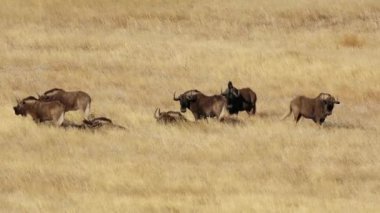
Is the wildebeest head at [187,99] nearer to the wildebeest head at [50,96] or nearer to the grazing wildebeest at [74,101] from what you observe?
the grazing wildebeest at [74,101]

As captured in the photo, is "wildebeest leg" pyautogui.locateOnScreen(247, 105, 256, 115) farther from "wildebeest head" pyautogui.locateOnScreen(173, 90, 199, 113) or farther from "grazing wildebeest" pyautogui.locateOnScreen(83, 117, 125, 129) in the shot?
"grazing wildebeest" pyautogui.locateOnScreen(83, 117, 125, 129)

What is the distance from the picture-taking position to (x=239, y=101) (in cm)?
2236

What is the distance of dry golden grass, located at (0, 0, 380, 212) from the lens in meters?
15.3

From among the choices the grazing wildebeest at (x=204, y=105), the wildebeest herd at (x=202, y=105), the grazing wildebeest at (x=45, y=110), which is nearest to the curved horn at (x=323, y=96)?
the wildebeest herd at (x=202, y=105)

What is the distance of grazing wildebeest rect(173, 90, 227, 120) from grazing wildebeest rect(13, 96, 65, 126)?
282 cm

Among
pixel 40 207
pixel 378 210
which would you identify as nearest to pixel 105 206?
pixel 40 207

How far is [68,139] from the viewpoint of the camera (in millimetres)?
18750

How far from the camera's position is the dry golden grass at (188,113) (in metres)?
15.3

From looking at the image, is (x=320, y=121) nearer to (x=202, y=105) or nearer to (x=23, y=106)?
(x=202, y=105)

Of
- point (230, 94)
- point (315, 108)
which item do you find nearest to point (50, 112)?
point (230, 94)

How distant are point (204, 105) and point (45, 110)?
346cm

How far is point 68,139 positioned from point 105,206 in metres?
4.72

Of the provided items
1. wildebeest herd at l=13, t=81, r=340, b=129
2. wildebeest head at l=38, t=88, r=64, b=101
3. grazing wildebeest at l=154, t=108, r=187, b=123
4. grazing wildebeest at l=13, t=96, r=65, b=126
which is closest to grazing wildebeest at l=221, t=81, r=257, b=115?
wildebeest herd at l=13, t=81, r=340, b=129

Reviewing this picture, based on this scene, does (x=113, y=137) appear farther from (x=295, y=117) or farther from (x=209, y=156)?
(x=295, y=117)
